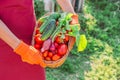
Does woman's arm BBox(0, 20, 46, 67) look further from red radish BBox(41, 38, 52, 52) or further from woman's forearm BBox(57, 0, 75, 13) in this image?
woman's forearm BBox(57, 0, 75, 13)

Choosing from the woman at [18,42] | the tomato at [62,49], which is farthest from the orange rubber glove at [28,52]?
the tomato at [62,49]

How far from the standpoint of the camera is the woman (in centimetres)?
160

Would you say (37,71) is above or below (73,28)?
below

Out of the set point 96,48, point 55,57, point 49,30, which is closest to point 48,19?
point 49,30

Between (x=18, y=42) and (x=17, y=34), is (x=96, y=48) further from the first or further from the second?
(x=18, y=42)

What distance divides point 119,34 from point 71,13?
2013 millimetres

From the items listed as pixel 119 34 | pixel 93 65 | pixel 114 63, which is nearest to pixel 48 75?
pixel 93 65

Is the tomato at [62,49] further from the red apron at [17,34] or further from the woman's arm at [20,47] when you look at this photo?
the red apron at [17,34]

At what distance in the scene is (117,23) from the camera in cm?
387

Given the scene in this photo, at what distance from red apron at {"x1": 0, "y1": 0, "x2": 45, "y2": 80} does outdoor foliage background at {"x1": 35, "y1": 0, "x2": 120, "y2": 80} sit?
1.13 m

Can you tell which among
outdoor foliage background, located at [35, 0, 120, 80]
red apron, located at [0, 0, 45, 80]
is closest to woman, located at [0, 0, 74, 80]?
red apron, located at [0, 0, 45, 80]

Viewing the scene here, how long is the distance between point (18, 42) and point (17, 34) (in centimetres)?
18

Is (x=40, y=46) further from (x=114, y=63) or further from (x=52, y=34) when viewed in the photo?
(x=114, y=63)

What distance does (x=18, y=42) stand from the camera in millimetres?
1604
